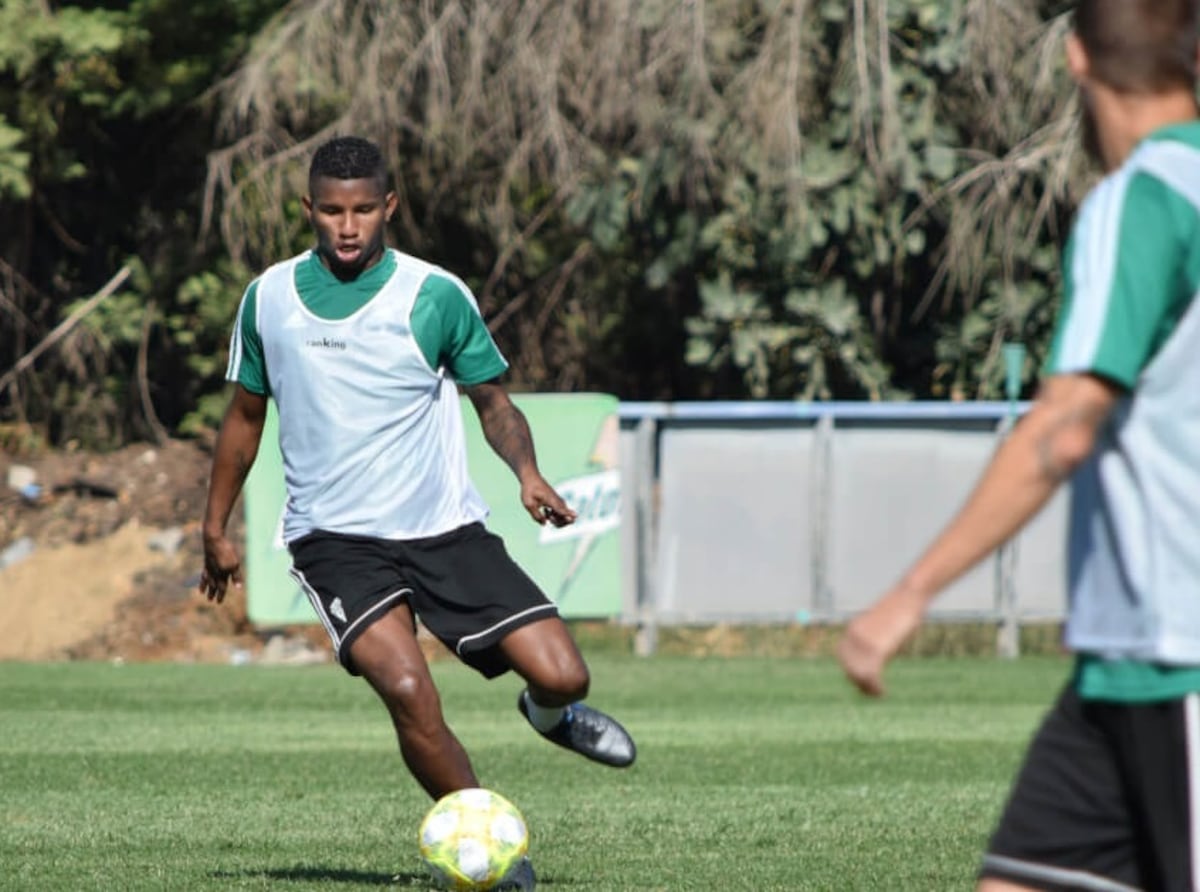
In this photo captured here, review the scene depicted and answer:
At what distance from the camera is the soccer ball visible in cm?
698

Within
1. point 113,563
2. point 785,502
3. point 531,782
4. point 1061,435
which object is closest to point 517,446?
point 531,782

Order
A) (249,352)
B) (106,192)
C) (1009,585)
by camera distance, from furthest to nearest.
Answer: (106,192) → (1009,585) → (249,352)

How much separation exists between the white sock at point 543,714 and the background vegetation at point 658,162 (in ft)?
44.3

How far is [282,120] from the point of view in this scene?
2306cm

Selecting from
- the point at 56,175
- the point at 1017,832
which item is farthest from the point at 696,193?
the point at 1017,832

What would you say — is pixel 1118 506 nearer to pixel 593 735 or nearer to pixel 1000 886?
pixel 1000 886

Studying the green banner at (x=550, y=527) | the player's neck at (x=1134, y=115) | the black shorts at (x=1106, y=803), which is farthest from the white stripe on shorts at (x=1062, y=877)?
the green banner at (x=550, y=527)

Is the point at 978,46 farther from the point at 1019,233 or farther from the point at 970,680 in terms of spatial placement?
the point at 970,680

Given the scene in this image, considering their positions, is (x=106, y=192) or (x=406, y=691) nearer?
(x=406, y=691)

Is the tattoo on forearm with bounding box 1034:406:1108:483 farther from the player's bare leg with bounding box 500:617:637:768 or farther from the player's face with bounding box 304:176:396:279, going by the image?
the player's face with bounding box 304:176:396:279

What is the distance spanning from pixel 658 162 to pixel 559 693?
48.1 ft

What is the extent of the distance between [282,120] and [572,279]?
3777mm

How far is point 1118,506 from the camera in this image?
3.78 metres

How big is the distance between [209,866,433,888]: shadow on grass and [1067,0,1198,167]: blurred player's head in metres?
4.18
